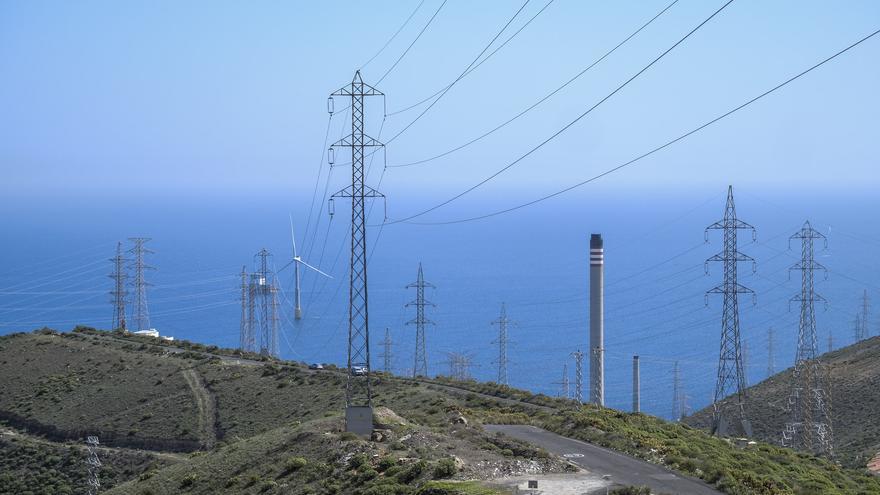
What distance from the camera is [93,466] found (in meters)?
44.3

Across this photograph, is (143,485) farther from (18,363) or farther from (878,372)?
(878,372)

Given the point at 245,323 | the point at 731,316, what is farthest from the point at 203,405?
the point at 245,323

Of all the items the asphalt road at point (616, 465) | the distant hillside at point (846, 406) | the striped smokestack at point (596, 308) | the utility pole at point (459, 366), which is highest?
the striped smokestack at point (596, 308)

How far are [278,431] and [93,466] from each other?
13257 millimetres

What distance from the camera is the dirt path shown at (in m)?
47.0

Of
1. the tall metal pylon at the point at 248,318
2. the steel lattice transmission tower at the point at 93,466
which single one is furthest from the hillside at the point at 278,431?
the tall metal pylon at the point at 248,318

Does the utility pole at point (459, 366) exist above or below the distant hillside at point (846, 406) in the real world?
below

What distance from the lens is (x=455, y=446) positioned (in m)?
28.8

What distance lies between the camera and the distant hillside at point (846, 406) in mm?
49084

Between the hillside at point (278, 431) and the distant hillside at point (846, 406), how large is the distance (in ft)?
47.5

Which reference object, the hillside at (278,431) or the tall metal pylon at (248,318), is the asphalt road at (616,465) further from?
the tall metal pylon at (248,318)

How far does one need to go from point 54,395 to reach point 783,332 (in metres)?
143

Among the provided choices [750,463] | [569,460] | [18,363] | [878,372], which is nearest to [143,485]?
[569,460]

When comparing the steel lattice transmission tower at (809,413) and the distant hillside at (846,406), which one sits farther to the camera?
the distant hillside at (846,406)
